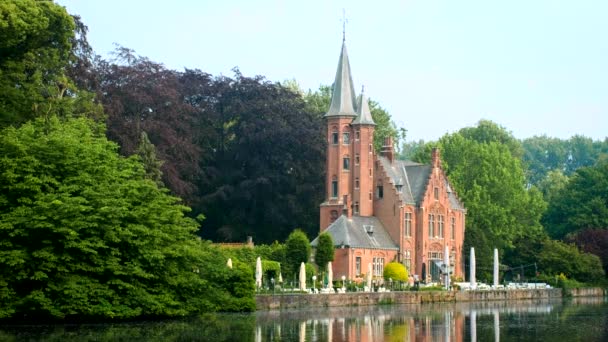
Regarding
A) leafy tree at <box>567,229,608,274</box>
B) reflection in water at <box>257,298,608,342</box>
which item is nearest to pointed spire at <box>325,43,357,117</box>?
reflection in water at <box>257,298,608,342</box>

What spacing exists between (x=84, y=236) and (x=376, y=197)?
133ft

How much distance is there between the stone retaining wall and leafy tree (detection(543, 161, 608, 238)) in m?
13.6

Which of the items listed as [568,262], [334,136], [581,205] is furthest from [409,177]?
[581,205]

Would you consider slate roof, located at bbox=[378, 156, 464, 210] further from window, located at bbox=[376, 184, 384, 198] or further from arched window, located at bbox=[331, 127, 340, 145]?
arched window, located at bbox=[331, 127, 340, 145]

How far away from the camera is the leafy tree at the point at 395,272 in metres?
74.7

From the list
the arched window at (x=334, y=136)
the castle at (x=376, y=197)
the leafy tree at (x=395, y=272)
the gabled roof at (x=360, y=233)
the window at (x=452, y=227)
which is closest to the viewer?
the leafy tree at (x=395, y=272)

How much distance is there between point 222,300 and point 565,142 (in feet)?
432

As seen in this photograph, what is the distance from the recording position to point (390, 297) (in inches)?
2571

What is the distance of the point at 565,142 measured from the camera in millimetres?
175000

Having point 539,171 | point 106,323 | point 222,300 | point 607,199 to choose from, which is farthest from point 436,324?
point 539,171

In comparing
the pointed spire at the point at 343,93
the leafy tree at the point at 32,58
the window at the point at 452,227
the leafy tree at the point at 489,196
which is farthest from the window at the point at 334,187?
the leafy tree at the point at 32,58

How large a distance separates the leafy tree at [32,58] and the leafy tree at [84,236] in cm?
232

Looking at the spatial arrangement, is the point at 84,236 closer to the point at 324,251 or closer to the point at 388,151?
the point at 324,251

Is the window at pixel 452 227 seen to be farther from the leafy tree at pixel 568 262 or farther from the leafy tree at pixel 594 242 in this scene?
the leafy tree at pixel 594 242
